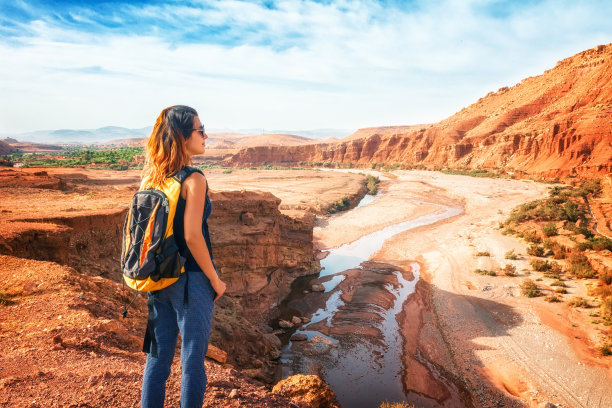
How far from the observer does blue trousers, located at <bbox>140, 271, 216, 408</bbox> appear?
2.34m

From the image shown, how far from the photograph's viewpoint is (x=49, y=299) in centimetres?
466

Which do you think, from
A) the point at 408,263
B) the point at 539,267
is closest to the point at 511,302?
the point at 539,267

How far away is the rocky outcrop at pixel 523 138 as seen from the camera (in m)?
44.9

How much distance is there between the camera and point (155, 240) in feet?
7.29

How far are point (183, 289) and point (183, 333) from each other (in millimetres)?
306

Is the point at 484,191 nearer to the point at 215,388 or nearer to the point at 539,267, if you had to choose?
the point at 539,267

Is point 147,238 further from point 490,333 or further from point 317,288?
point 317,288

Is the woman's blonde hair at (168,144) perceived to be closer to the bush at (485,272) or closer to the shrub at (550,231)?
the bush at (485,272)

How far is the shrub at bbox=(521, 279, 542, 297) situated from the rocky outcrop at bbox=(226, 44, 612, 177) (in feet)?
118

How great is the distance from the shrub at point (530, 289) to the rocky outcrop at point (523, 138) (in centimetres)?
3606

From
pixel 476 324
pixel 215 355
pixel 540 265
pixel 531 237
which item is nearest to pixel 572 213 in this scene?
pixel 531 237

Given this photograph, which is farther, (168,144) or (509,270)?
(509,270)

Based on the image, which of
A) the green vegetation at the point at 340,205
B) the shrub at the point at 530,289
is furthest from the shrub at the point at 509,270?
the green vegetation at the point at 340,205

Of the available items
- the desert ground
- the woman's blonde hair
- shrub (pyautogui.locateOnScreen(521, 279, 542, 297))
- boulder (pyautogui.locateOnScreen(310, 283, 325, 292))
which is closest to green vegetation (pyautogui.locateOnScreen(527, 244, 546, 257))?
the desert ground
